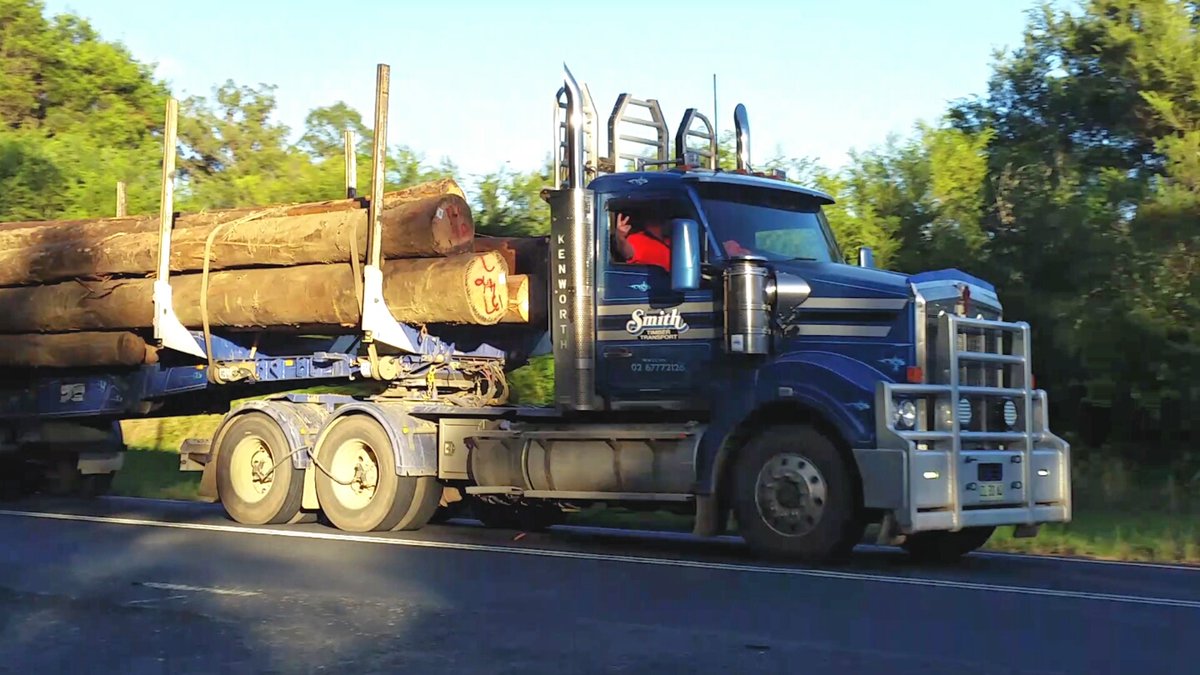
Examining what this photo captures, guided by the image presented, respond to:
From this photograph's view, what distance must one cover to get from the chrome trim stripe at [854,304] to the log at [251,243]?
11.8 ft

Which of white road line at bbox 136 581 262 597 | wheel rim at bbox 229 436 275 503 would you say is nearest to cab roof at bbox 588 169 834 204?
wheel rim at bbox 229 436 275 503

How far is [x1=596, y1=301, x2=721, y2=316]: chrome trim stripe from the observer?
11.4 m

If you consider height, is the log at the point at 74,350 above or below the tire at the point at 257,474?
above

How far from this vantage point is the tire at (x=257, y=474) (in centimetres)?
1365

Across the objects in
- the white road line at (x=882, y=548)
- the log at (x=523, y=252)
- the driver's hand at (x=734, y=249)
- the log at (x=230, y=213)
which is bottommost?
the white road line at (x=882, y=548)

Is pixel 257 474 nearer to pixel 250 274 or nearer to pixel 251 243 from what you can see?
pixel 250 274

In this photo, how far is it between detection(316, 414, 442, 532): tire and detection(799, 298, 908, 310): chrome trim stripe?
415 cm

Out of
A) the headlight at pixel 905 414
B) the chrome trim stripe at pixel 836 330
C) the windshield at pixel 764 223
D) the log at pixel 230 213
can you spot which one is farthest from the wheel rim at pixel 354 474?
Result: the headlight at pixel 905 414

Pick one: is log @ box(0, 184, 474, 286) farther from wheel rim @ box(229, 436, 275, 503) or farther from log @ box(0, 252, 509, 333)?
wheel rim @ box(229, 436, 275, 503)

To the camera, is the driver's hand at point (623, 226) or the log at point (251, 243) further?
the log at point (251, 243)

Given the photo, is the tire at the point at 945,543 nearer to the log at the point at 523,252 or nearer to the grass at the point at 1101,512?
the grass at the point at 1101,512

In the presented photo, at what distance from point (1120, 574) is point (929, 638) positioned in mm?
3559

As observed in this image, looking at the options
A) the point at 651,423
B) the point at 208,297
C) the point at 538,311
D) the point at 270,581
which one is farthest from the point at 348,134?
the point at 270,581

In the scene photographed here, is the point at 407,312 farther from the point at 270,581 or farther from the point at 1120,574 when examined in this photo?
the point at 1120,574
